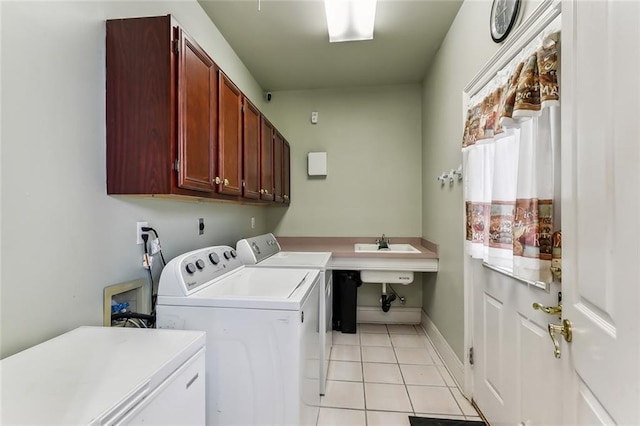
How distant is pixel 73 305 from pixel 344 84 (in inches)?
122

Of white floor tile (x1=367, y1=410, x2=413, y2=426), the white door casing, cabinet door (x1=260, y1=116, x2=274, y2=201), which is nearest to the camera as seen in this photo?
the white door casing

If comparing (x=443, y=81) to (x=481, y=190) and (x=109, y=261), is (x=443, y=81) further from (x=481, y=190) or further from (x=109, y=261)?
(x=109, y=261)

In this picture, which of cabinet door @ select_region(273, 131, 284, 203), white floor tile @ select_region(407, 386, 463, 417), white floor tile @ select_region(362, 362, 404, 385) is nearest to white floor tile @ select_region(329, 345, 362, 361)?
white floor tile @ select_region(362, 362, 404, 385)

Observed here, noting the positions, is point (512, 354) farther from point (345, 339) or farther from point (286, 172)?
point (286, 172)

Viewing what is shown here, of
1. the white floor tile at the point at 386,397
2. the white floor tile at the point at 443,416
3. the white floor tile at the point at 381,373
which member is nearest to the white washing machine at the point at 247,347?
the white floor tile at the point at 386,397

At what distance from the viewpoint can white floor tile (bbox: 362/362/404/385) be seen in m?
2.13

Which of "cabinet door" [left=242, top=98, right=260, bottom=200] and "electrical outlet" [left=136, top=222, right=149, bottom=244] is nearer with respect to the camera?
"electrical outlet" [left=136, top=222, right=149, bottom=244]

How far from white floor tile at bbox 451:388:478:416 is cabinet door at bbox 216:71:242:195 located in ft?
6.66

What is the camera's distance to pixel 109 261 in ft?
4.00

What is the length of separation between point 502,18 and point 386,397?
7.79 ft

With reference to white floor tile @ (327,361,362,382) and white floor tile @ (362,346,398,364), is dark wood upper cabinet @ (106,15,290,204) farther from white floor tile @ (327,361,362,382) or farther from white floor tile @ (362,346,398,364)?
white floor tile @ (362,346,398,364)

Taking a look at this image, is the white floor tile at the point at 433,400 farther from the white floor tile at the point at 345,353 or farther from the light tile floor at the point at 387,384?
the white floor tile at the point at 345,353

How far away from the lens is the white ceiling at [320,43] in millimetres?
2049

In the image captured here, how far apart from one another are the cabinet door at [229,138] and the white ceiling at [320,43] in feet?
2.52
